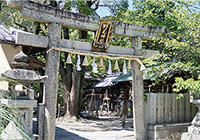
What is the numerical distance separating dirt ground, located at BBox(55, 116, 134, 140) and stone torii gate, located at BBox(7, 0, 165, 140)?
240cm

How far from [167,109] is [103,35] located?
3.32 m

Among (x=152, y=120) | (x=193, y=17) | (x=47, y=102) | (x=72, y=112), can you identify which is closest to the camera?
(x=47, y=102)

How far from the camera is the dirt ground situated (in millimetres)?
8666

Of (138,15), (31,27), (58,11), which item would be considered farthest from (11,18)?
(58,11)

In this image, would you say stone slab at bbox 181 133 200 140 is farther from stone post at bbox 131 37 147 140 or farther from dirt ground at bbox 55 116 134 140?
dirt ground at bbox 55 116 134 140

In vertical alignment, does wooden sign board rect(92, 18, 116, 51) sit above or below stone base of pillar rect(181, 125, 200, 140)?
above

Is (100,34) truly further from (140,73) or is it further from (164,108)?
(164,108)

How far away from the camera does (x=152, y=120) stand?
6727mm

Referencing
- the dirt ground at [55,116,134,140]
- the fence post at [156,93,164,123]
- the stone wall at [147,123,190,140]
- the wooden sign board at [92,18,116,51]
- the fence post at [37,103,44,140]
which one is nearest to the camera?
the fence post at [37,103,44,140]

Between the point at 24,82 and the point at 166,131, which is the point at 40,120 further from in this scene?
the point at 166,131

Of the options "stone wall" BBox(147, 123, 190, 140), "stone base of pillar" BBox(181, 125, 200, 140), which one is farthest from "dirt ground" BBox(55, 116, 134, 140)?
"stone base of pillar" BBox(181, 125, 200, 140)

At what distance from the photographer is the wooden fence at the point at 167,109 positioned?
265 inches

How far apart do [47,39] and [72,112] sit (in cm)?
785

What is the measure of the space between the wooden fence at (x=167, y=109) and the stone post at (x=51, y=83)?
3046mm
